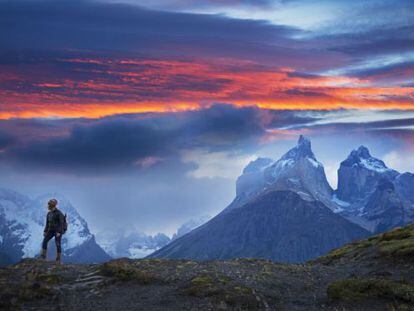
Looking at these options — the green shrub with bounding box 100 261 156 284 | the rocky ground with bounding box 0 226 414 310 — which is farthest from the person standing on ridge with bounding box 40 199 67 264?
the green shrub with bounding box 100 261 156 284

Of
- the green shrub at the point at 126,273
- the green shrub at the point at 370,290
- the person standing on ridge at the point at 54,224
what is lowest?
the green shrub at the point at 370,290

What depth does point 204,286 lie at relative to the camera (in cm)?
4031

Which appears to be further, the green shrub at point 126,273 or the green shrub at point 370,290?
the green shrub at point 126,273

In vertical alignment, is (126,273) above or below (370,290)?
above

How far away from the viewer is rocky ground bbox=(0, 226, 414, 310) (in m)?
37.9

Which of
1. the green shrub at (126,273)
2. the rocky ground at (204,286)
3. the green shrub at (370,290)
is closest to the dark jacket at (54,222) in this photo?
the rocky ground at (204,286)

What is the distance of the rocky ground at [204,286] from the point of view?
37938 mm

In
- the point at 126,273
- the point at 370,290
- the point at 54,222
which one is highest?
the point at 54,222

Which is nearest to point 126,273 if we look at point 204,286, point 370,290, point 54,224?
point 204,286

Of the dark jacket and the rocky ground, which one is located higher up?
the dark jacket

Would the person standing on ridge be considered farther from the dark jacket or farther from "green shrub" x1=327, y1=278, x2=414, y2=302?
"green shrub" x1=327, y1=278, x2=414, y2=302

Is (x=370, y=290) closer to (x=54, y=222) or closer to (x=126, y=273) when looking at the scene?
(x=126, y=273)

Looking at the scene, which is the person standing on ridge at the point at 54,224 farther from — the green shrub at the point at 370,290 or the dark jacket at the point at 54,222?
the green shrub at the point at 370,290

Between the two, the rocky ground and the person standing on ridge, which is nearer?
the rocky ground
